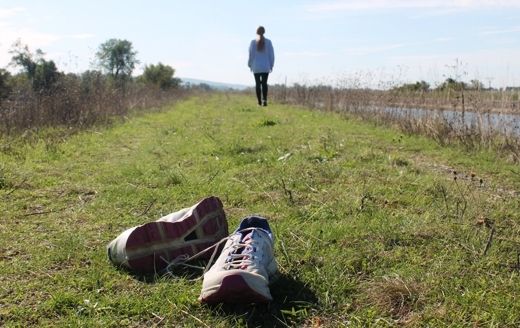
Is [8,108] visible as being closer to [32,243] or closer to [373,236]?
[32,243]

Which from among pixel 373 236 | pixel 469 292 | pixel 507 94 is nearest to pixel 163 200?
pixel 373 236

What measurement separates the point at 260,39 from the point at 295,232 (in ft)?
29.8

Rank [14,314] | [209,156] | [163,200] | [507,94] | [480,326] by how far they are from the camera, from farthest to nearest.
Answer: [507,94] < [209,156] < [163,200] < [14,314] < [480,326]

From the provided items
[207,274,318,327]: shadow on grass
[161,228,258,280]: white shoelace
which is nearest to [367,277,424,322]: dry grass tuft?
[207,274,318,327]: shadow on grass

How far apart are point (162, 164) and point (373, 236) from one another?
316 centimetres

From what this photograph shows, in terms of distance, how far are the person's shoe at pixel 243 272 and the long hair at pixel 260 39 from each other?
30.7ft

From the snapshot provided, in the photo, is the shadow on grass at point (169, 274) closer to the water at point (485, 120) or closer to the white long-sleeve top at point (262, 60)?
the water at point (485, 120)

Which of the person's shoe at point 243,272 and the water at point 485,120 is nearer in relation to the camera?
the person's shoe at point 243,272

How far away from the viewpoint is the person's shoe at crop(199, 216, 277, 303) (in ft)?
6.57

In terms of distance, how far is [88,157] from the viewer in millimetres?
6207

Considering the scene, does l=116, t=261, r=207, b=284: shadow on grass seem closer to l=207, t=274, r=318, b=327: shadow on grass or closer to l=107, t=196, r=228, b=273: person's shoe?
l=107, t=196, r=228, b=273: person's shoe

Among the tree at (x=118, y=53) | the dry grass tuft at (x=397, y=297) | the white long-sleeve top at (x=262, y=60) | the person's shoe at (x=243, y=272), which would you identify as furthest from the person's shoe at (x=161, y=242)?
the tree at (x=118, y=53)

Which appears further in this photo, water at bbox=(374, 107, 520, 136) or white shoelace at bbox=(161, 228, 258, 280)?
water at bbox=(374, 107, 520, 136)

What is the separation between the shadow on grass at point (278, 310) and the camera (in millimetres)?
2031
